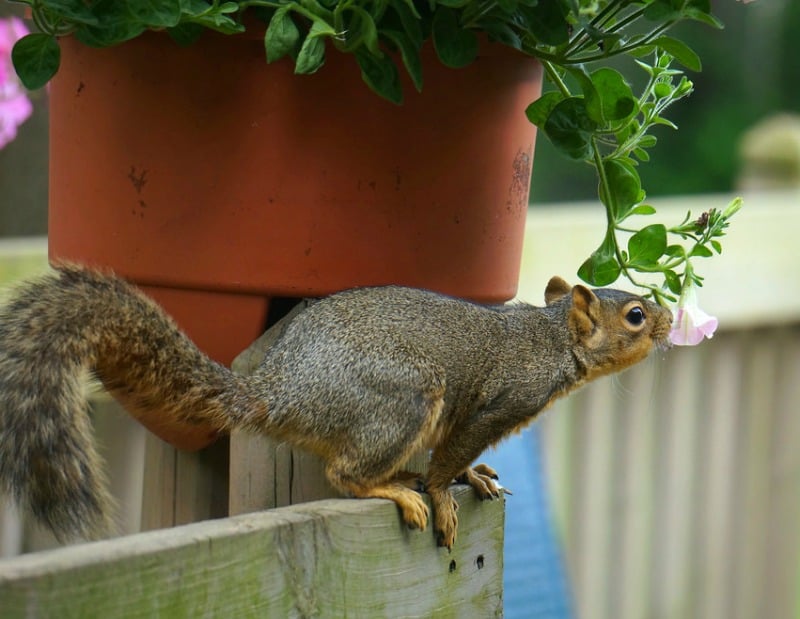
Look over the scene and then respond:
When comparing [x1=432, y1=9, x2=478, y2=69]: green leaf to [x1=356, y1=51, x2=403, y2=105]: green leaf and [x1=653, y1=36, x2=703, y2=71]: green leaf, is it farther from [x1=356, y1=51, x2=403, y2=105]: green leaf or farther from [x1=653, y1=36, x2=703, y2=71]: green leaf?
[x1=653, y1=36, x2=703, y2=71]: green leaf

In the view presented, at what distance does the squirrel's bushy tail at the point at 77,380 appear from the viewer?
2.65 feet

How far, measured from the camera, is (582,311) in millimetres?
1228

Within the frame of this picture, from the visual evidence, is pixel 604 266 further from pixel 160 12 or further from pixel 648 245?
pixel 160 12

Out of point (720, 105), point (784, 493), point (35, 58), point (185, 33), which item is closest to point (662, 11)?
point (185, 33)

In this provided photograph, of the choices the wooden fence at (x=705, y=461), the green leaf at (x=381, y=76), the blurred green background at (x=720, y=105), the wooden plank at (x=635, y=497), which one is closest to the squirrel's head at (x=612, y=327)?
the green leaf at (x=381, y=76)

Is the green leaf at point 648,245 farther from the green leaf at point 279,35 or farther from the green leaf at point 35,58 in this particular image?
the green leaf at point 35,58

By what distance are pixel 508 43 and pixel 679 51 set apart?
0.13 m

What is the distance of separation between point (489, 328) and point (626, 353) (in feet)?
0.55

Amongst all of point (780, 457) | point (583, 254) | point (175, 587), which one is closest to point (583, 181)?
point (780, 457)

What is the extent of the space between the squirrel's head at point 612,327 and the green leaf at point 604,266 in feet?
0.35

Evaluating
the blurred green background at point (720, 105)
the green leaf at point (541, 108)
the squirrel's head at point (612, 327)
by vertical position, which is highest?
the blurred green background at point (720, 105)

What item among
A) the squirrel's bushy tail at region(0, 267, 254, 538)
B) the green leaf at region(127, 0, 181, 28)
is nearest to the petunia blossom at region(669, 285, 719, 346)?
the squirrel's bushy tail at region(0, 267, 254, 538)

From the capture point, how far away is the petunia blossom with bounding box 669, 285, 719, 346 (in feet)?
3.58

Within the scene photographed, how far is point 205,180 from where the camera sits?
104 cm
